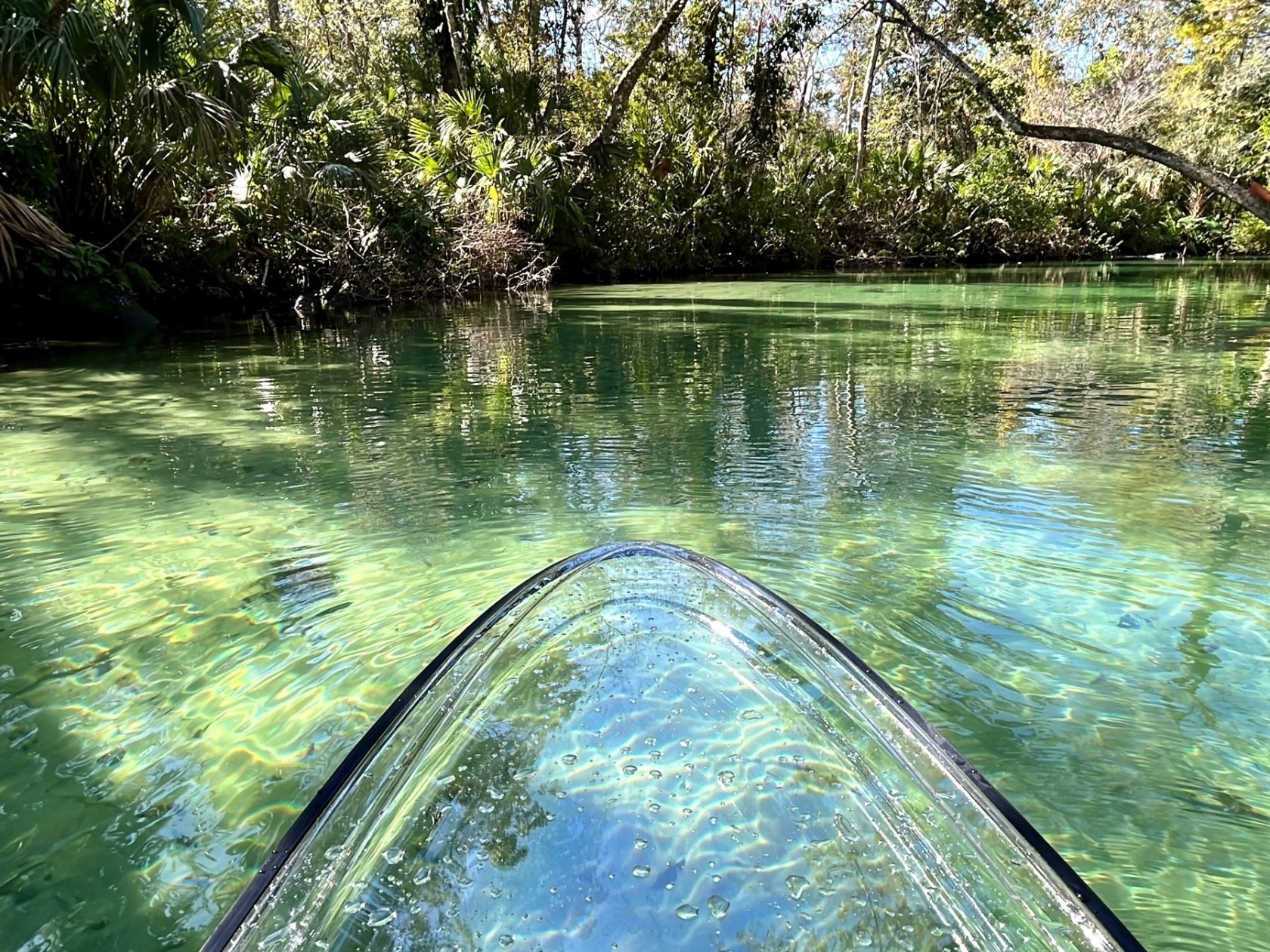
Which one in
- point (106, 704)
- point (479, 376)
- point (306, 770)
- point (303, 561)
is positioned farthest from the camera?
point (479, 376)

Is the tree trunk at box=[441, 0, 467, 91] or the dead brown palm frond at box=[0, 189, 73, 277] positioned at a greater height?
the tree trunk at box=[441, 0, 467, 91]

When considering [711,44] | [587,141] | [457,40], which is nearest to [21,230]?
[457,40]

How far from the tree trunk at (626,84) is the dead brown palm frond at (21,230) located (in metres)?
10.4

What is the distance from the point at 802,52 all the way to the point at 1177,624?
66.3ft

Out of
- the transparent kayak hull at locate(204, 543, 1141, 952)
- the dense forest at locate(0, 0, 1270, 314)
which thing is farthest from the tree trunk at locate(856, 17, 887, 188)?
the transparent kayak hull at locate(204, 543, 1141, 952)

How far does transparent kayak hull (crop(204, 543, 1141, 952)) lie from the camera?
49.1 inches

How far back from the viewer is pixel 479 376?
249 inches

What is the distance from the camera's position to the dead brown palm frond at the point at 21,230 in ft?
23.0

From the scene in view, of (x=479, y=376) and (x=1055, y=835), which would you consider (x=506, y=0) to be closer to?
(x=479, y=376)

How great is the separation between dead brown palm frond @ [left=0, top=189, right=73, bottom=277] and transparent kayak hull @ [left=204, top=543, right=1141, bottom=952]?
292 inches

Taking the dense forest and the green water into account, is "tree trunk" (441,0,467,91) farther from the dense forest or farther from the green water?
the green water

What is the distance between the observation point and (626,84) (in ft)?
56.4

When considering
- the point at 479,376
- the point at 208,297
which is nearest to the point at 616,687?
the point at 479,376

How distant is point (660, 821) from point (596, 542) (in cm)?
144
